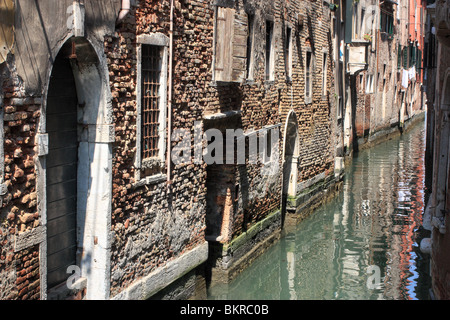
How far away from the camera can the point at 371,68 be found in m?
29.0

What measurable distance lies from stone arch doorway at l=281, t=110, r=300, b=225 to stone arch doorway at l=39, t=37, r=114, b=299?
25.3ft

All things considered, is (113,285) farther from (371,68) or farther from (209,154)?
(371,68)

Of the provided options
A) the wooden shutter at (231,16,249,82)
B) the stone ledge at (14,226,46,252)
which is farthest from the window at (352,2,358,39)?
the stone ledge at (14,226,46,252)

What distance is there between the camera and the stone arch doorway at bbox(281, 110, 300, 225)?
14.3 metres

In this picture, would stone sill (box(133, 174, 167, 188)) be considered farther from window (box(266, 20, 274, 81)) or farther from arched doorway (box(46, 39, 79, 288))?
window (box(266, 20, 274, 81))

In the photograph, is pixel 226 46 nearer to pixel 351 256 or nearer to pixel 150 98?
pixel 150 98

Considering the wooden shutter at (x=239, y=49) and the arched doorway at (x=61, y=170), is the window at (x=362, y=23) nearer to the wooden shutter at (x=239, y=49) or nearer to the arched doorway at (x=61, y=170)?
the wooden shutter at (x=239, y=49)

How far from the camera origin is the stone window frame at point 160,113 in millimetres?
7312

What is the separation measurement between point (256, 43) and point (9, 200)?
278 inches

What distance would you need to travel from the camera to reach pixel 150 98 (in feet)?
25.4

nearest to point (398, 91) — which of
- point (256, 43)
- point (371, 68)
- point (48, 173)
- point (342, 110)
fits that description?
point (371, 68)

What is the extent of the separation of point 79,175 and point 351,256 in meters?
6.46

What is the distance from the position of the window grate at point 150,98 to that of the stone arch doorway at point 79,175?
2.87 feet

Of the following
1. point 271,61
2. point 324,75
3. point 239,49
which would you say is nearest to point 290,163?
point 271,61
